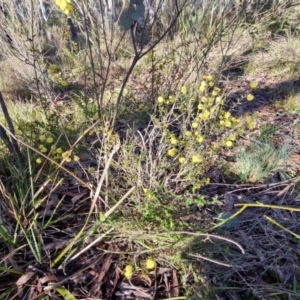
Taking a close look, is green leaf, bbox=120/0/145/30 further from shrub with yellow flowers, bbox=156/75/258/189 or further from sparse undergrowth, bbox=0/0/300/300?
shrub with yellow flowers, bbox=156/75/258/189

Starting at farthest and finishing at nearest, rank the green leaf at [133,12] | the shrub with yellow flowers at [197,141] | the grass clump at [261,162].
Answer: the grass clump at [261,162] → the shrub with yellow flowers at [197,141] → the green leaf at [133,12]

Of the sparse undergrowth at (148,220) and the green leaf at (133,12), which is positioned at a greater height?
the green leaf at (133,12)

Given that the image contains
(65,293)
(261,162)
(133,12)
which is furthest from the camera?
(261,162)

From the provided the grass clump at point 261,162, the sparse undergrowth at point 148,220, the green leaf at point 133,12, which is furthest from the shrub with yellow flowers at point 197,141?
the green leaf at point 133,12

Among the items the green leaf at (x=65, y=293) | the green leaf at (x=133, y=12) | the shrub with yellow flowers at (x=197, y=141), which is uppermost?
the green leaf at (x=133, y=12)

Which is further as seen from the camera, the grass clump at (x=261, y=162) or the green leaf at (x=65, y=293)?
the grass clump at (x=261, y=162)

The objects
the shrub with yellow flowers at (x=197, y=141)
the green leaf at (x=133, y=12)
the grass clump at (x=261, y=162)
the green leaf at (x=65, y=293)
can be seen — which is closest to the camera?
the green leaf at (x=133, y=12)

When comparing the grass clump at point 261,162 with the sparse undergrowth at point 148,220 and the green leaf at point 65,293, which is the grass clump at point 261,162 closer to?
the sparse undergrowth at point 148,220

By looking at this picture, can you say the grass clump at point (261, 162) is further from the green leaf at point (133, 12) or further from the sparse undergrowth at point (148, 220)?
the green leaf at point (133, 12)

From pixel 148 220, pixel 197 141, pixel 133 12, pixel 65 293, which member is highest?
pixel 133 12

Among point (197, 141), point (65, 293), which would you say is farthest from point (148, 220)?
point (197, 141)

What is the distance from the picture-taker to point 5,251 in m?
1.45

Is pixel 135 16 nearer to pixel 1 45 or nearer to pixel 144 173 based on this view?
pixel 144 173

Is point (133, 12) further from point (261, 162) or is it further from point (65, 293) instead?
point (261, 162)
